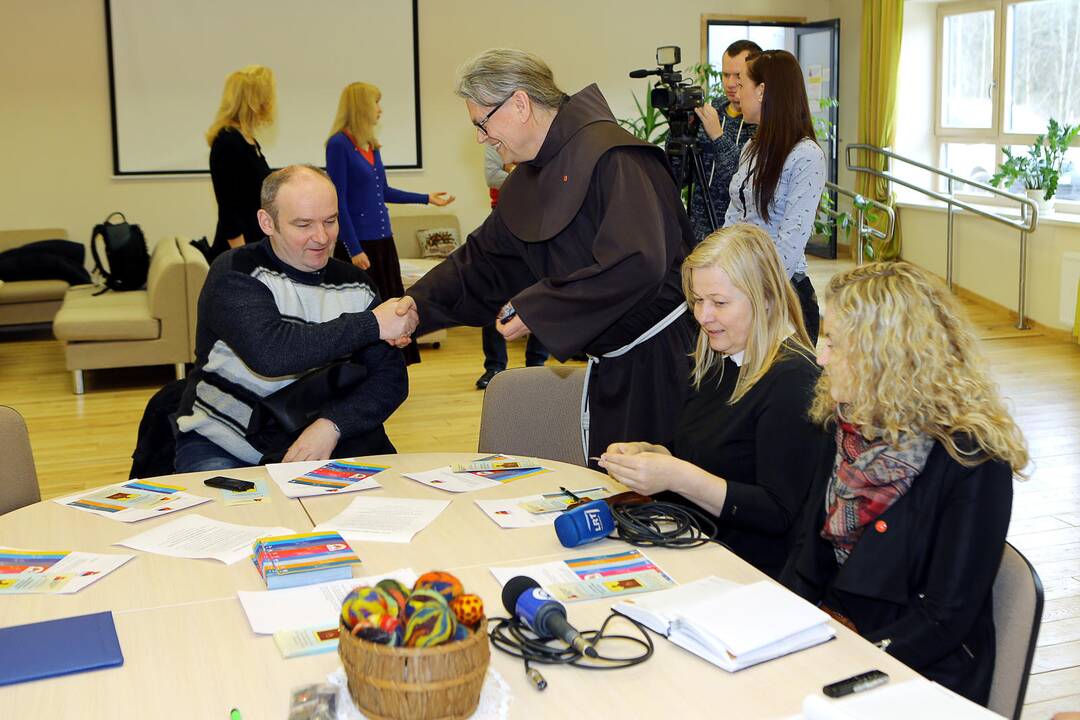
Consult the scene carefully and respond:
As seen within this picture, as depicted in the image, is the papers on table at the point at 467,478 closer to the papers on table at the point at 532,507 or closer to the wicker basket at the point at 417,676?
the papers on table at the point at 532,507

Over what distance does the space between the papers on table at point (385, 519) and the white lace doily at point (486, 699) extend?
0.59 meters

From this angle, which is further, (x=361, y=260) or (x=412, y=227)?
(x=412, y=227)

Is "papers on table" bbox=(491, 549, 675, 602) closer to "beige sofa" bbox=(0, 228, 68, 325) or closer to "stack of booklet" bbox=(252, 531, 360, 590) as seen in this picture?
"stack of booklet" bbox=(252, 531, 360, 590)

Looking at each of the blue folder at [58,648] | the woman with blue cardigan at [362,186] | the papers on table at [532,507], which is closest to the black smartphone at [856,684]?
the papers on table at [532,507]

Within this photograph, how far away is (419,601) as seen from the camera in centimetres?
126

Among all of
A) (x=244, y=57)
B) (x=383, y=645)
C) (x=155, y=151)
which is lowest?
(x=383, y=645)

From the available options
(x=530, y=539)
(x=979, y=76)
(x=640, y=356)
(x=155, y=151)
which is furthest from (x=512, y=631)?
(x=979, y=76)

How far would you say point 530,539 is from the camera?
1.98 metres

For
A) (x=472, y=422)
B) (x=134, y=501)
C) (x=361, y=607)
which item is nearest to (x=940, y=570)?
(x=361, y=607)

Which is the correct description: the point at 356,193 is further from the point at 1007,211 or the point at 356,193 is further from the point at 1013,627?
the point at 1007,211

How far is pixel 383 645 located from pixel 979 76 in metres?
8.87

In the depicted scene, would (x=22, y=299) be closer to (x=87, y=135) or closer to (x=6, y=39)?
→ (x=87, y=135)

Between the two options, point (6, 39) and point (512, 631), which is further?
point (6, 39)

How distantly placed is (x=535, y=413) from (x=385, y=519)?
0.84 m
